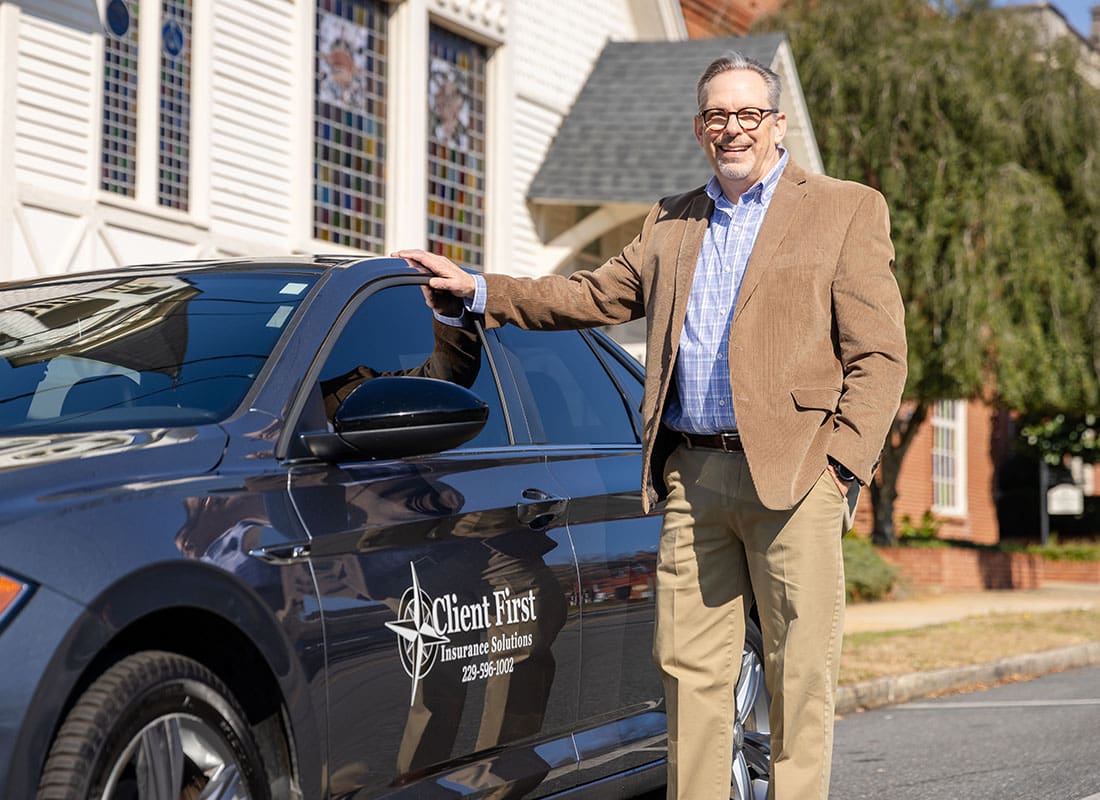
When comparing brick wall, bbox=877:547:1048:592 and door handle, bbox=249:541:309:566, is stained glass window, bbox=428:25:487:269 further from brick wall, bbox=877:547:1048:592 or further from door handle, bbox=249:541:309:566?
door handle, bbox=249:541:309:566

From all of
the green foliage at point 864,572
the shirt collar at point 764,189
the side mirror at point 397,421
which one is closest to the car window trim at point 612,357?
the shirt collar at point 764,189

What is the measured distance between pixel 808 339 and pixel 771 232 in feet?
0.99

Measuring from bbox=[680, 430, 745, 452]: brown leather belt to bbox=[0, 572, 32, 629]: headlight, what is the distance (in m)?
1.88

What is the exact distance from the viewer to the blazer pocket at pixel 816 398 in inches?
161

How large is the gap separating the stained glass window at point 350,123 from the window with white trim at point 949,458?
51.8 ft

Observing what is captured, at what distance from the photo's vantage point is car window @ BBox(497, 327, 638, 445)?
4.80 metres

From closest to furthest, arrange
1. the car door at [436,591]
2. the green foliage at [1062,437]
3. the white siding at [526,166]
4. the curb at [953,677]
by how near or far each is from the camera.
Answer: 1. the car door at [436,591]
2. the curb at [953,677]
3. the white siding at [526,166]
4. the green foliage at [1062,437]

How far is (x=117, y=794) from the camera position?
304 cm

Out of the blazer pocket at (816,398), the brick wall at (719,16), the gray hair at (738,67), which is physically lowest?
the blazer pocket at (816,398)

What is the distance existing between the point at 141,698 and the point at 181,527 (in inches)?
14.1

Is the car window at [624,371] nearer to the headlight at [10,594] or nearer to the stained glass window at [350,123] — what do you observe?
the headlight at [10,594]

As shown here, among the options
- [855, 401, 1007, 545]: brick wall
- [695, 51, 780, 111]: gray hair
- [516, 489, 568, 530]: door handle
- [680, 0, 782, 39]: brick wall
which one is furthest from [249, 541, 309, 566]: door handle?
[855, 401, 1007, 545]: brick wall

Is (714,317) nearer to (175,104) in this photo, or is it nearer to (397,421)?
(397,421)

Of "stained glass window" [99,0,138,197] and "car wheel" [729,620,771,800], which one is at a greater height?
"stained glass window" [99,0,138,197]
